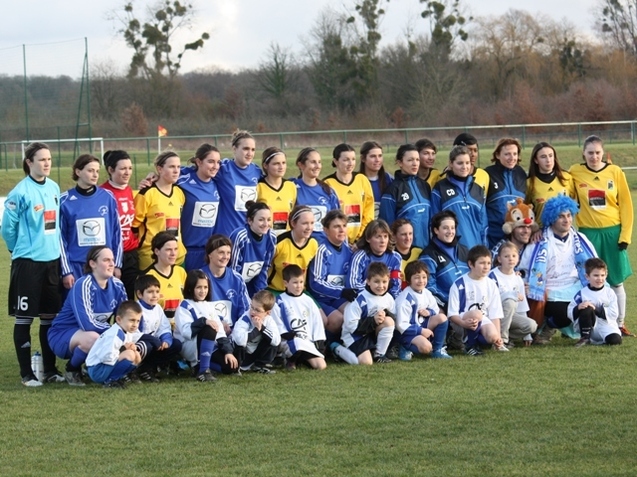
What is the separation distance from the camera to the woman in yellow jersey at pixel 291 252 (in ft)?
22.9

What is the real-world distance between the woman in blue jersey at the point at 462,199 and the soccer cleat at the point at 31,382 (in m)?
3.19

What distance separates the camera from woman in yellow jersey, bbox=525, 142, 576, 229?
7.69 metres

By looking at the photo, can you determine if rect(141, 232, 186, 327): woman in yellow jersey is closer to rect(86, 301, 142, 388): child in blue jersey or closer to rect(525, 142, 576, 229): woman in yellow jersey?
rect(86, 301, 142, 388): child in blue jersey

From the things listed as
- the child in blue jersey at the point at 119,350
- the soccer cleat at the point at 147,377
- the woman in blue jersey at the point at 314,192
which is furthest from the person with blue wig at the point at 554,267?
the child in blue jersey at the point at 119,350

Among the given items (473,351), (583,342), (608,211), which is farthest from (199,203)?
(608,211)

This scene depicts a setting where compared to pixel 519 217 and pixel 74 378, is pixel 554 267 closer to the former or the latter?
pixel 519 217

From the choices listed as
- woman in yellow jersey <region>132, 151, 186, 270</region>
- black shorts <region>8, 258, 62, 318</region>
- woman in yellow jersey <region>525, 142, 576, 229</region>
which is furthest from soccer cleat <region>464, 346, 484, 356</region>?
black shorts <region>8, 258, 62, 318</region>

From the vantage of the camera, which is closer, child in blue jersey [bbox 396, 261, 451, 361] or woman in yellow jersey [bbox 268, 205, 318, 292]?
child in blue jersey [bbox 396, 261, 451, 361]

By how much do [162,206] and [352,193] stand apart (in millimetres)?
1514

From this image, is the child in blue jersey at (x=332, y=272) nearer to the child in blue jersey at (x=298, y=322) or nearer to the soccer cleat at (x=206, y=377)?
the child in blue jersey at (x=298, y=322)

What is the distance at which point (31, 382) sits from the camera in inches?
252

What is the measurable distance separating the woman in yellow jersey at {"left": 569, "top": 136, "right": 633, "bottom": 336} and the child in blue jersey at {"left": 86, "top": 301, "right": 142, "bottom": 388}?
381 centimetres

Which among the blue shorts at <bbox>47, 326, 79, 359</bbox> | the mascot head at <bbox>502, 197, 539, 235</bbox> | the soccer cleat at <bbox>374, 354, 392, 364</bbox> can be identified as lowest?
the soccer cleat at <bbox>374, 354, 392, 364</bbox>

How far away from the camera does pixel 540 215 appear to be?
7684 millimetres
